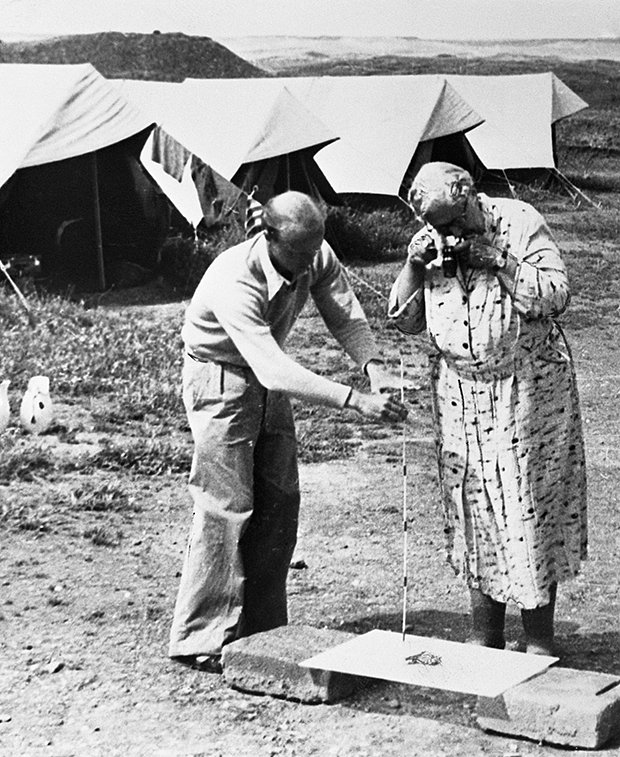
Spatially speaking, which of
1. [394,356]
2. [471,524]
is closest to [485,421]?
[471,524]

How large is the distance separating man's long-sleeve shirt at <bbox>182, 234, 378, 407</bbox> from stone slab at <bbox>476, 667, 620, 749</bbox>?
2.45ft

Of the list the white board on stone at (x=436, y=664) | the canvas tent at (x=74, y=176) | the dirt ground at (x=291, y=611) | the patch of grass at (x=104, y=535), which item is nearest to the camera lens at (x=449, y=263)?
the white board on stone at (x=436, y=664)

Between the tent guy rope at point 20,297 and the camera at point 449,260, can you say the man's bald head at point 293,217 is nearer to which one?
the camera at point 449,260

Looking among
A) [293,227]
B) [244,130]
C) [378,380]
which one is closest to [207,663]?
[378,380]

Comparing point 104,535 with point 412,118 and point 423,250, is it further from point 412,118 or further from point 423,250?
point 412,118

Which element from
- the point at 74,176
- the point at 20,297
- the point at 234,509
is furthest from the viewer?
the point at 74,176

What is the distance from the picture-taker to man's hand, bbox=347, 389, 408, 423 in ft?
10.6

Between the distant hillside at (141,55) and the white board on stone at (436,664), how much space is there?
10.5 feet

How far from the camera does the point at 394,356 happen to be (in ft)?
20.0

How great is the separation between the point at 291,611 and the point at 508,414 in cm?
113

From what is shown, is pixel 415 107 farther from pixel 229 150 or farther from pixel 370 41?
pixel 229 150

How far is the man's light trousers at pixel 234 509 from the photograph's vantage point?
3.55m

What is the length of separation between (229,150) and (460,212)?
3247 mm

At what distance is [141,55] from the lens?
20.0ft
